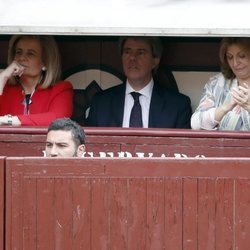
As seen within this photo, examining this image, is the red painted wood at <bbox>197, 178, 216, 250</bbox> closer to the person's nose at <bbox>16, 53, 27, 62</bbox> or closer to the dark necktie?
the dark necktie

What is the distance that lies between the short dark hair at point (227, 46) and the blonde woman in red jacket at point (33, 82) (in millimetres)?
1055

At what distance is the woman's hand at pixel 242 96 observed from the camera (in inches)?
448

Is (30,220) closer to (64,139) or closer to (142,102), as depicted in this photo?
(64,139)

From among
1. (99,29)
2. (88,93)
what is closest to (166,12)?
(99,29)

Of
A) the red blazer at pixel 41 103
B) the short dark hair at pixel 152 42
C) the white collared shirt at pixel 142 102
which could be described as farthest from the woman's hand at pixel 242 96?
the red blazer at pixel 41 103

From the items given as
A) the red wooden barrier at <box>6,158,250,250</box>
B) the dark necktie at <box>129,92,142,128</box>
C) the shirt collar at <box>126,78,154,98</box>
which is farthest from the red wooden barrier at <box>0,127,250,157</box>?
the red wooden barrier at <box>6,158,250,250</box>

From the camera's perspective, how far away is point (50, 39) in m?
12.2

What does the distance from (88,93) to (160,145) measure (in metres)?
1.29

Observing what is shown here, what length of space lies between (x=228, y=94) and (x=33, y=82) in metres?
1.36

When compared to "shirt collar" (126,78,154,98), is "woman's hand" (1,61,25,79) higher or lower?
higher

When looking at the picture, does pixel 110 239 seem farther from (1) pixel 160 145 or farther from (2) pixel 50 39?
(2) pixel 50 39

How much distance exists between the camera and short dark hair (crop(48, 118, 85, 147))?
11.0 meters

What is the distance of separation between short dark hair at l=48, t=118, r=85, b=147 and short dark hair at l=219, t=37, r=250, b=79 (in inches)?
49.5

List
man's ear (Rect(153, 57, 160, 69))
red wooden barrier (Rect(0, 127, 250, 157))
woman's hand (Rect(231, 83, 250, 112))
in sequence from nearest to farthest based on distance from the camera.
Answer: woman's hand (Rect(231, 83, 250, 112)) < red wooden barrier (Rect(0, 127, 250, 157)) < man's ear (Rect(153, 57, 160, 69))
